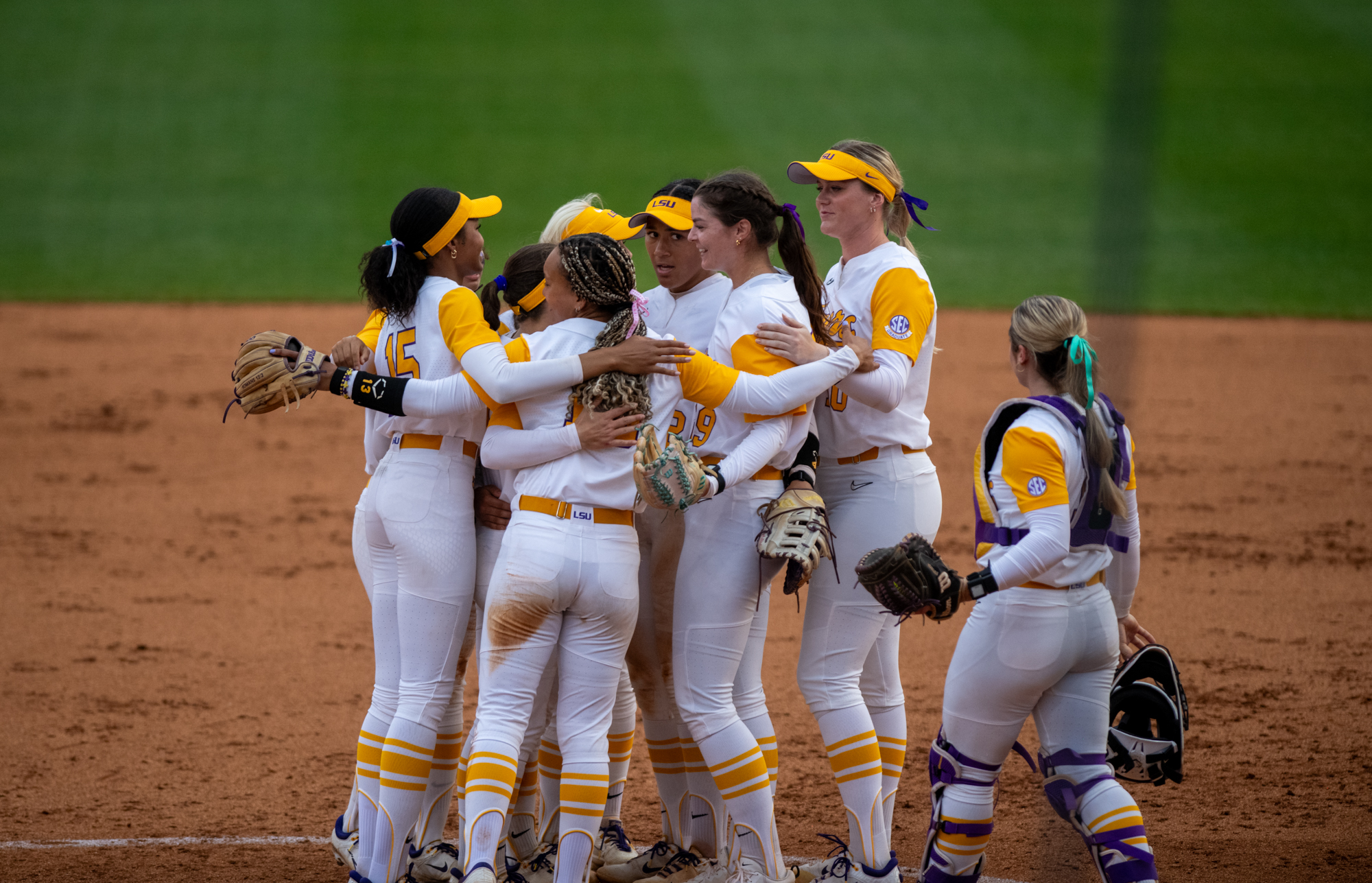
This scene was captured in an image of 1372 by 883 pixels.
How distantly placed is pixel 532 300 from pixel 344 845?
1873mm

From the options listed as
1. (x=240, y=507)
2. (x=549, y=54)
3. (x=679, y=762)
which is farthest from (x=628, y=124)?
(x=679, y=762)

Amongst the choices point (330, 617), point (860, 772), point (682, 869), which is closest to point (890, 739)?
point (860, 772)

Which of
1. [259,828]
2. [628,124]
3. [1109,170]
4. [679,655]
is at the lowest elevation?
[259,828]

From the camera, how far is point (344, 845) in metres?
4.35

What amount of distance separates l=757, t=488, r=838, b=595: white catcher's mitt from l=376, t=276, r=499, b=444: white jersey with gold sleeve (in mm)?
906

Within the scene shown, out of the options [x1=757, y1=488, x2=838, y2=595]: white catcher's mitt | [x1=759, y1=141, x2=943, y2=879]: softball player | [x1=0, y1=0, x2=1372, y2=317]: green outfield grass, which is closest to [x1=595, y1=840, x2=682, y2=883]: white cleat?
[x1=759, y1=141, x2=943, y2=879]: softball player

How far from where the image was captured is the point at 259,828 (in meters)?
4.80

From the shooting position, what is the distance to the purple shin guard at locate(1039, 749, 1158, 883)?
11.2ft

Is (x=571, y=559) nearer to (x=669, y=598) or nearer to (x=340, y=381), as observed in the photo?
(x=669, y=598)

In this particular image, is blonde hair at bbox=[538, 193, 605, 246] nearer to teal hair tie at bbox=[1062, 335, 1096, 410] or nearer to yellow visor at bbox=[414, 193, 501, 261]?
yellow visor at bbox=[414, 193, 501, 261]

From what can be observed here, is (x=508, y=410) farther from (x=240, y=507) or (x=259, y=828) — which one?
(x=240, y=507)

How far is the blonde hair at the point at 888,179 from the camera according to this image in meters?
4.16

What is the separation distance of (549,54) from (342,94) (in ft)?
13.5

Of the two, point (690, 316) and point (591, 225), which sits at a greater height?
point (591, 225)
